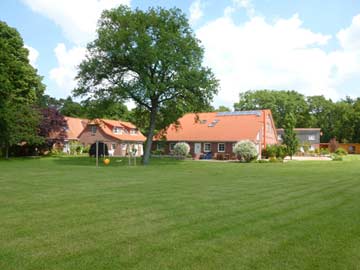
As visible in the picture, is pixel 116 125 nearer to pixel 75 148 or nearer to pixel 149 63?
pixel 75 148

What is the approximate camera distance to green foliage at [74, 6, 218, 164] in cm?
2938

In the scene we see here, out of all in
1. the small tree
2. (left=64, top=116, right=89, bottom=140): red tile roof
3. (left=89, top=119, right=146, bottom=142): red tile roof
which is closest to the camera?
the small tree

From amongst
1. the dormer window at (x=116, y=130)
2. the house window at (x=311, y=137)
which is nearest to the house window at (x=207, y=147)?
the dormer window at (x=116, y=130)

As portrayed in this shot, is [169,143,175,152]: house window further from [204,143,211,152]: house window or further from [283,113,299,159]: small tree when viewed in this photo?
[283,113,299,159]: small tree

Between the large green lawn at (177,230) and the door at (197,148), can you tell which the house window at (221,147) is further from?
the large green lawn at (177,230)

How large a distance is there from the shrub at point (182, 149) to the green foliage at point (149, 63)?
445 inches

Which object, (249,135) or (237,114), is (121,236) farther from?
(237,114)

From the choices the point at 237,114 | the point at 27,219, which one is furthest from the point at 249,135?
the point at 27,219

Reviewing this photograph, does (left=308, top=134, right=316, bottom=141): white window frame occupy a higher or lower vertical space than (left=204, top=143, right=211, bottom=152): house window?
higher

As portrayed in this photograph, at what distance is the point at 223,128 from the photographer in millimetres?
46250

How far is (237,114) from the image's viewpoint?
4916cm

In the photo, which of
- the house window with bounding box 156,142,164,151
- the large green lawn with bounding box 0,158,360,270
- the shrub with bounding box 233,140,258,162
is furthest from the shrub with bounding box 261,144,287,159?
the large green lawn with bounding box 0,158,360,270

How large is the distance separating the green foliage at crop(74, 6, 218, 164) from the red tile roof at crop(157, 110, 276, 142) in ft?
35.9

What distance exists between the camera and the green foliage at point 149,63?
29.4 m
